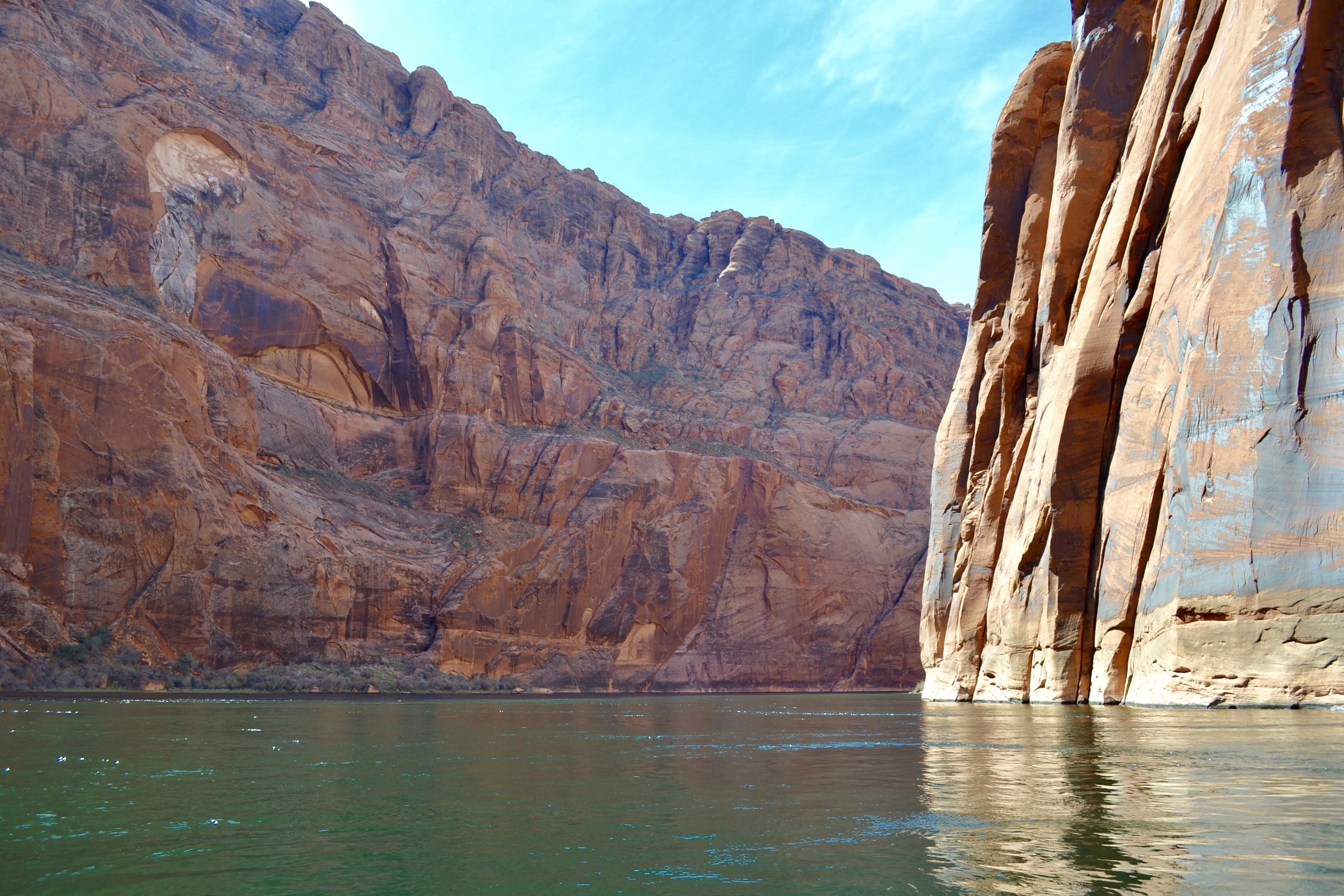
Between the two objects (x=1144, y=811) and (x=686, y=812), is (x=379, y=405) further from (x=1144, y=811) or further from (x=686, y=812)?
(x=1144, y=811)

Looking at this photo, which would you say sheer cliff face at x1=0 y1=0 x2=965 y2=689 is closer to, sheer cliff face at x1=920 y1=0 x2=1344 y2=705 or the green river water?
the green river water

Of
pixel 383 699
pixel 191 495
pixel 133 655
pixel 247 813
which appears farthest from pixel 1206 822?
pixel 191 495

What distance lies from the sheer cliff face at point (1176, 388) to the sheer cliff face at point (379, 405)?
35716 millimetres

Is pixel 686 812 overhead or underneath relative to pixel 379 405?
underneath

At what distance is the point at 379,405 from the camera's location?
252 feet

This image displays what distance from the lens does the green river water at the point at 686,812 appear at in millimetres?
6277

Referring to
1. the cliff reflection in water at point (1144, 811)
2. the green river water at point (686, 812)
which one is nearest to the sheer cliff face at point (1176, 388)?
the green river water at point (686, 812)

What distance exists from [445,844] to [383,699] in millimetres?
38301

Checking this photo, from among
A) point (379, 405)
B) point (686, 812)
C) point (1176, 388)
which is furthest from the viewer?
point (379, 405)

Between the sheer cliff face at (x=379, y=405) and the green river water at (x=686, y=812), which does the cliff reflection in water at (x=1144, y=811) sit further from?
the sheer cliff face at (x=379, y=405)

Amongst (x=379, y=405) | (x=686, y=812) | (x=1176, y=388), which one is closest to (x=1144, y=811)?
(x=686, y=812)

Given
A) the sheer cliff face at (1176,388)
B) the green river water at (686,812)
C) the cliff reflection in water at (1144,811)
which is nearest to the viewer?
the cliff reflection in water at (1144,811)

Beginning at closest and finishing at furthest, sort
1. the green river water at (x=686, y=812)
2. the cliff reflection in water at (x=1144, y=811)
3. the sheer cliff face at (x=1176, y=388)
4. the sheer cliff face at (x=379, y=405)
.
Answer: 1. the cliff reflection in water at (x=1144, y=811)
2. the green river water at (x=686, y=812)
3. the sheer cliff face at (x=1176, y=388)
4. the sheer cliff face at (x=379, y=405)

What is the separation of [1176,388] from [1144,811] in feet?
64.5
